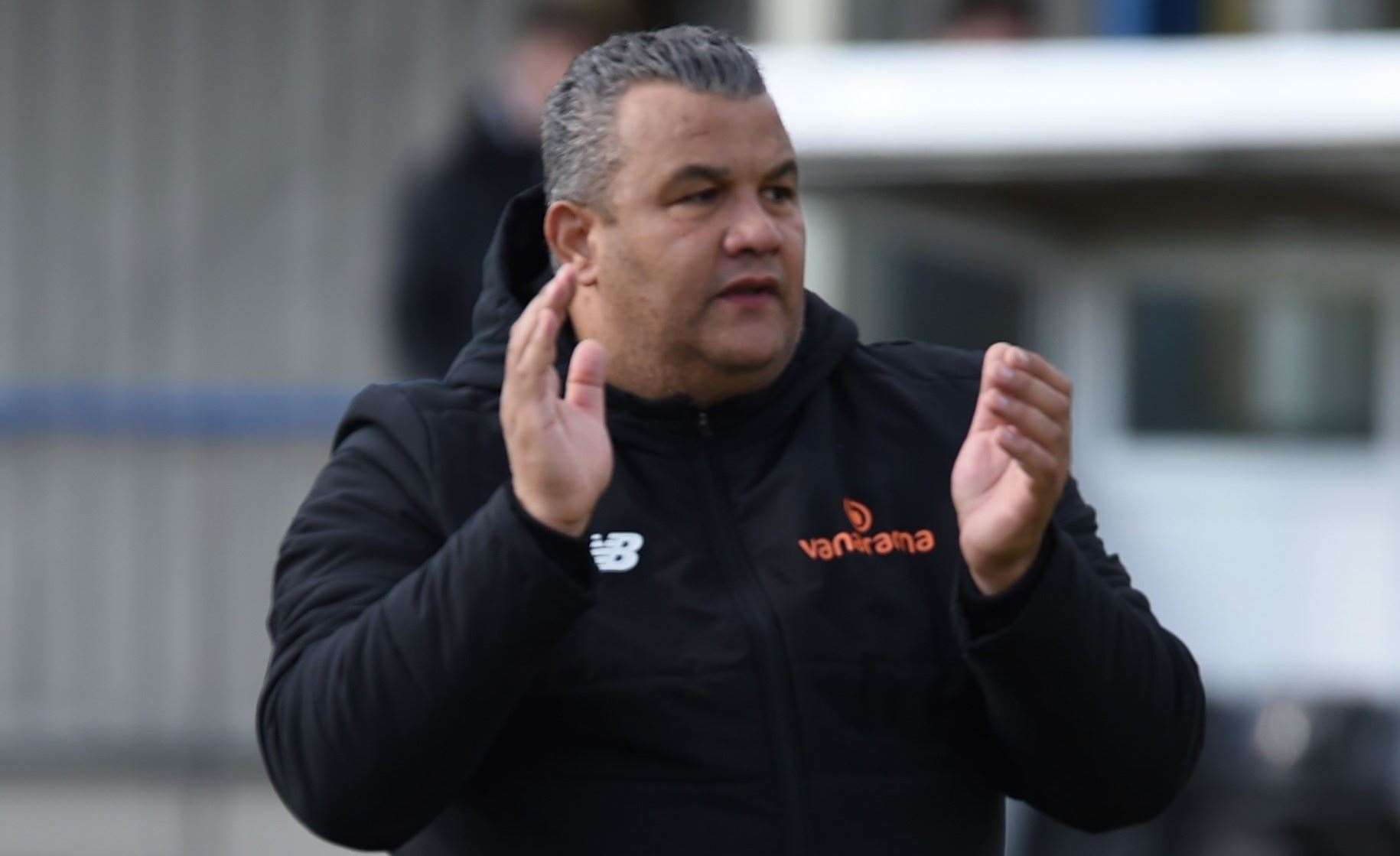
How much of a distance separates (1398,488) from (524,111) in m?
2.31

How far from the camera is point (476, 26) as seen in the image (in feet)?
26.0

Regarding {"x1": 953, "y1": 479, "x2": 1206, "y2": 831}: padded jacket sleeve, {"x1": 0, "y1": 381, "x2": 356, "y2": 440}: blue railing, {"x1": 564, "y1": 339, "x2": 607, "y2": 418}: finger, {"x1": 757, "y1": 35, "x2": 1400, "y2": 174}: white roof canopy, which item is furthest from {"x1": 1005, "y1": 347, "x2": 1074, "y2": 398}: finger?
{"x1": 0, "y1": 381, "x2": 356, "y2": 440}: blue railing

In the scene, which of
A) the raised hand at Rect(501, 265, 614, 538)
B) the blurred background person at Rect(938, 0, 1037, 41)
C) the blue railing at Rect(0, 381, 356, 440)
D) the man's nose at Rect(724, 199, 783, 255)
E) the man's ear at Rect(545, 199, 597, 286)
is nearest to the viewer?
the raised hand at Rect(501, 265, 614, 538)

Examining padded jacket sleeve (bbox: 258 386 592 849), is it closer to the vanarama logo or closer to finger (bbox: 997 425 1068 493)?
the vanarama logo

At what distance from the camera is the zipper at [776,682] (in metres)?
2.43

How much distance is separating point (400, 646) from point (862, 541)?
472mm

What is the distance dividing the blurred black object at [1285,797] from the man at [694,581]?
2604mm

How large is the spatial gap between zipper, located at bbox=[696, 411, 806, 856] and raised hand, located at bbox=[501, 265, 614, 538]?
0.21 meters

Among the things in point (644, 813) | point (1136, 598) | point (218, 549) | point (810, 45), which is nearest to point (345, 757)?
point (644, 813)

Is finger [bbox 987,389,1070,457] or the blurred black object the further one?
the blurred black object

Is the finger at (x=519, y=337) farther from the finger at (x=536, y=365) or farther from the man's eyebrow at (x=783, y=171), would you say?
the man's eyebrow at (x=783, y=171)

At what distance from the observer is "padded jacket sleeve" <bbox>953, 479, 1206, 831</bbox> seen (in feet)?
7.86

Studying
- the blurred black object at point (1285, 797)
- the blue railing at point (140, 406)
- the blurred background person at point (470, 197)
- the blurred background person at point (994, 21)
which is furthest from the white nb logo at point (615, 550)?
the blue railing at point (140, 406)

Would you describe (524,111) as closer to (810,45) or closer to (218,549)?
(810,45)
